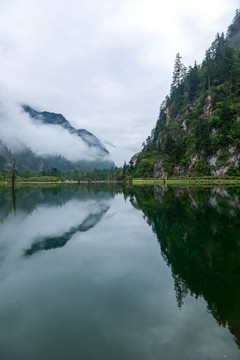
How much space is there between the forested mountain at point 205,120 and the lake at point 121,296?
88.7 meters

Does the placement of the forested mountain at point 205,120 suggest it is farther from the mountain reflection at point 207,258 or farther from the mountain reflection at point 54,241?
the mountain reflection at point 54,241

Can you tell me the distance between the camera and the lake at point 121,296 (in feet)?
19.9

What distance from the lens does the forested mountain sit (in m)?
100

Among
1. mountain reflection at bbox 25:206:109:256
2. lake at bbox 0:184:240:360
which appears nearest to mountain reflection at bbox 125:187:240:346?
lake at bbox 0:184:240:360

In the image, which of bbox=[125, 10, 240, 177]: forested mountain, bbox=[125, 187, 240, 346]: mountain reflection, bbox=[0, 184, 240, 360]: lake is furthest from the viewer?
bbox=[125, 10, 240, 177]: forested mountain

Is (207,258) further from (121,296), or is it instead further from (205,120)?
(205,120)

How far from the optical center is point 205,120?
114 meters

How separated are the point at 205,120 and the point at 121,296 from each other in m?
118

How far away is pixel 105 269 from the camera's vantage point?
11594 millimetres

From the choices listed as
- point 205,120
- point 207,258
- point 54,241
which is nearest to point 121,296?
Result: point 207,258

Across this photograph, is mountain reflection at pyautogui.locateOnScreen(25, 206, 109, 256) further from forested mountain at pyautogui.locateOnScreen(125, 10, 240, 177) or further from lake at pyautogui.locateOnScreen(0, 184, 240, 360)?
forested mountain at pyautogui.locateOnScreen(125, 10, 240, 177)

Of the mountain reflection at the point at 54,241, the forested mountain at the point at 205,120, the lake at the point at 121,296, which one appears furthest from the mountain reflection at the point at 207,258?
the forested mountain at the point at 205,120

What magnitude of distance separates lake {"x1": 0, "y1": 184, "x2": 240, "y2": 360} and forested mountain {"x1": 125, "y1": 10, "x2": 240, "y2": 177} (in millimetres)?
88726

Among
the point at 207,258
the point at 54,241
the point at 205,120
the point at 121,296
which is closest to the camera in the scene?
the point at 121,296
